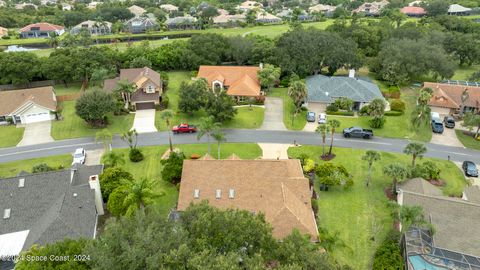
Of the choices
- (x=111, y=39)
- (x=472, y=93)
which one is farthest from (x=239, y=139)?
(x=111, y=39)

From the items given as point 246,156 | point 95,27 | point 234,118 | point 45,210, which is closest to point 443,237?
point 246,156

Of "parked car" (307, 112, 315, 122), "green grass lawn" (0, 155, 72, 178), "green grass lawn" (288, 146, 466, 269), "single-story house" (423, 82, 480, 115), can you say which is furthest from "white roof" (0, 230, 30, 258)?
"single-story house" (423, 82, 480, 115)

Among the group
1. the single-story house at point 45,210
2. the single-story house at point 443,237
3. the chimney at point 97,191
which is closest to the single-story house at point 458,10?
the single-story house at point 443,237

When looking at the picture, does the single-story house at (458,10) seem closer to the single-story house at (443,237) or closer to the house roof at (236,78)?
the house roof at (236,78)

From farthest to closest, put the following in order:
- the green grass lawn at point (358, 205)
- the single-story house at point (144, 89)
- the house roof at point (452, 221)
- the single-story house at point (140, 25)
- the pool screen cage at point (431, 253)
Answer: the single-story house at point (140, 25) → the single-story house at point (144, 89) → the green grass lawn at point (358, 205) → the house roof at point (452, 221) → the pool screen cage at point (431, 253)

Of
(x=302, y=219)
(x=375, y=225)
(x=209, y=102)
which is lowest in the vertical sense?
(x=375, y=225)

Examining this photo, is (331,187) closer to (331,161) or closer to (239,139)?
(331,161)

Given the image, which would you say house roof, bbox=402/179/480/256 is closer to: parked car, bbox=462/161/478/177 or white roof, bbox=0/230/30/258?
parked car, bbox=462/161/478/177
